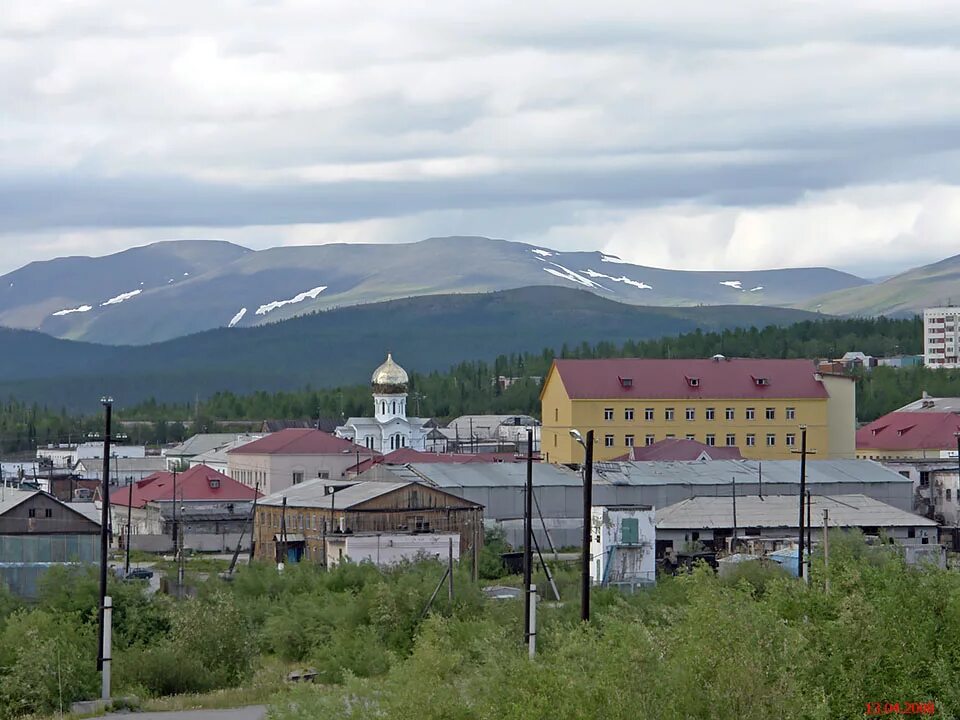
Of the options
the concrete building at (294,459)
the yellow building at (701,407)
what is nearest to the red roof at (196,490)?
the concrete building at (294,459)

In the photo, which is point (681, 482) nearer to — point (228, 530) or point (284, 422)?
point (228, 530)

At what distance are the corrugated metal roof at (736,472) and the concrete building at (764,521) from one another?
184 inches

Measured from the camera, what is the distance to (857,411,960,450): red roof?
112125mm

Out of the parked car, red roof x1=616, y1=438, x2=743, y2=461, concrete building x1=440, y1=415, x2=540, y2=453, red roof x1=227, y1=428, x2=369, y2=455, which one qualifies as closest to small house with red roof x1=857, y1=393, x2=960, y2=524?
red roof x1=616, y1=438, x2=743, y2=461

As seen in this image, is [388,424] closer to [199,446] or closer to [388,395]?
[388,395]

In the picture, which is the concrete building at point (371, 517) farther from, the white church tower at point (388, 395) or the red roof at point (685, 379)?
the white church tower at point (388, 395)

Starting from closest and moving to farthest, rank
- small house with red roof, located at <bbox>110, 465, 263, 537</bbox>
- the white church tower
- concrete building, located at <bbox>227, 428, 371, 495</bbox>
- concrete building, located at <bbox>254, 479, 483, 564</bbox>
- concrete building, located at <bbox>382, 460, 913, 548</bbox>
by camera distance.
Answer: concrete building, located at <bbox>254, 479, 483, 564</bbox> < concrete building, located at <bbox>382, 460, 913, 548</bbox> < small house with red roof, located at <bbox>110, 465, 263, 537</bbox> < concrete building, located at <bbox>227, 428, 371, 495</bbox> < the white church tower

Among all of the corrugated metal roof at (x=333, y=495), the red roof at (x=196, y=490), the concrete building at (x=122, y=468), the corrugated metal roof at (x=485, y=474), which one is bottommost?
the concrete building at (x=122, y=468)

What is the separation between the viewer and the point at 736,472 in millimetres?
85500

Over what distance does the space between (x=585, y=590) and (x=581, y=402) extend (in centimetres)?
6811

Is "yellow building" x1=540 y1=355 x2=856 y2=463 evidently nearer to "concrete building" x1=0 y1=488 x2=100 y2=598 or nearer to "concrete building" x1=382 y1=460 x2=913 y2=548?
"concrete building" x1=382 y1=460 x2=913 y2=548
